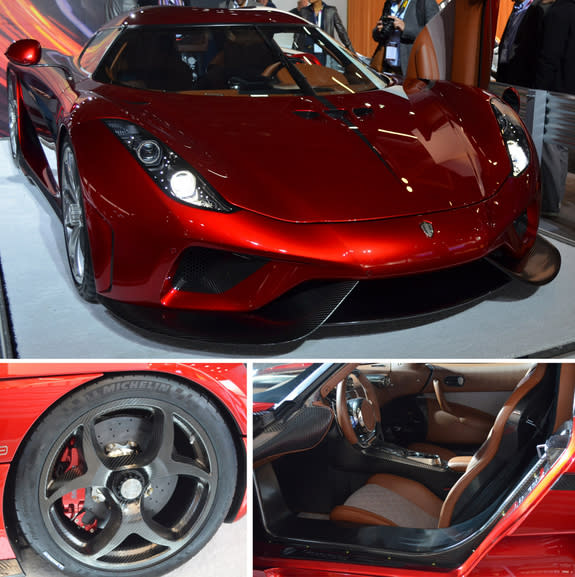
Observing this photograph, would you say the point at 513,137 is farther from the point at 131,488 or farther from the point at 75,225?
the point at 131,488

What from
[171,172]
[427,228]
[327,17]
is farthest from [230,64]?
[327,17]

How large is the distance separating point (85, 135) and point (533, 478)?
5.10 feet

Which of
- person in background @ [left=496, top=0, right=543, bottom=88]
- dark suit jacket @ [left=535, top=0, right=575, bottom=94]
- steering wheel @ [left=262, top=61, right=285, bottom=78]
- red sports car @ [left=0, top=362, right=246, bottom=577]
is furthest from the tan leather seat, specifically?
person in background @ [left=496, top=0, right=543, bottom=88]

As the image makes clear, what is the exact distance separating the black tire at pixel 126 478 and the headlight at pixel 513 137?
1331 millimetres

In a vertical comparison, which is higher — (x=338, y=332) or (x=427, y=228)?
(x=427, y=228)

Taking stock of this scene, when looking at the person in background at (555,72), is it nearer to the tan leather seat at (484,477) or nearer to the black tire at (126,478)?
the tan leather seat at (484,477)

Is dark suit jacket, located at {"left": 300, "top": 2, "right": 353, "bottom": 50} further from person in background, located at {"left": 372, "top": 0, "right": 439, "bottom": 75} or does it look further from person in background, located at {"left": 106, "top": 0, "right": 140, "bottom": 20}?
person in background, located at {"left": 106, "top": 0, "right": 140, "bottom": 20}

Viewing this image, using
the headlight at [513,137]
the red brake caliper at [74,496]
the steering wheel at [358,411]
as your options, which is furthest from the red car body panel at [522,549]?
the headlight at [513,137]

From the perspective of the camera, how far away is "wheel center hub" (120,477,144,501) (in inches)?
64.8

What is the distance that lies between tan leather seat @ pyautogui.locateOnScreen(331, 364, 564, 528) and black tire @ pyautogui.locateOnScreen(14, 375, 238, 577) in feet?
1.23

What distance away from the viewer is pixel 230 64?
2.74m

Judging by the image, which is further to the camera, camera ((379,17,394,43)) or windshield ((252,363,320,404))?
camera ((379,17,394,43))

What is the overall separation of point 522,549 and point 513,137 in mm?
1362

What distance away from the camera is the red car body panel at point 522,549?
1.50 meters
